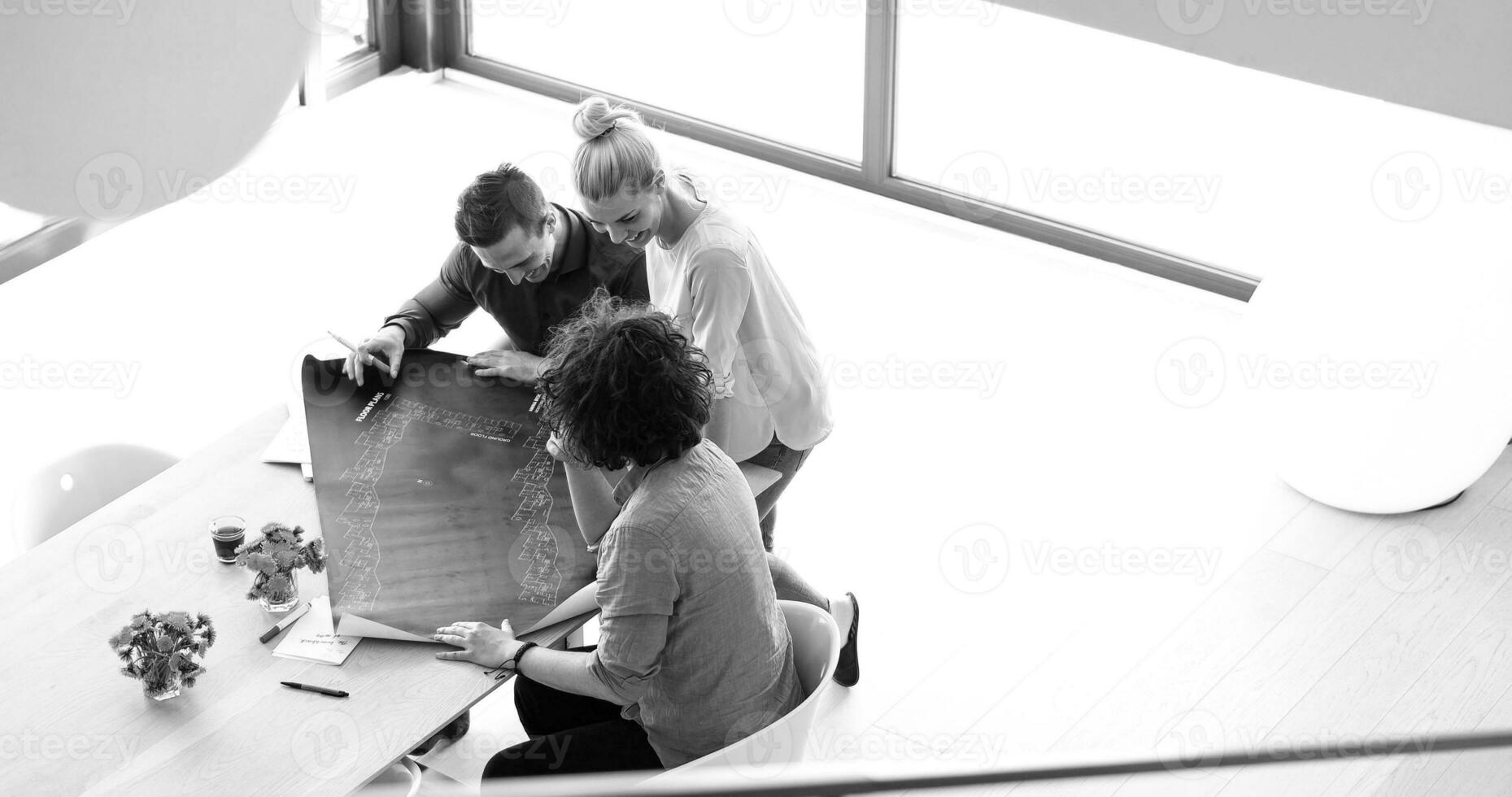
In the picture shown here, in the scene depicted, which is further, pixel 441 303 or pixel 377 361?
pixel 441 303

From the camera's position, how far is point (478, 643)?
2531 millimetres

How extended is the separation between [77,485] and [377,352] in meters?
0.75

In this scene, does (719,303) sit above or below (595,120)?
below

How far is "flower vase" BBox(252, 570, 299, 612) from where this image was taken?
2641 mm

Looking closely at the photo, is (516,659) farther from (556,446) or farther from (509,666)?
(556,446)

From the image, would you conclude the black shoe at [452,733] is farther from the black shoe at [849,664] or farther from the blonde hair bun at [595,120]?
the blonde hair bun at [595,120]

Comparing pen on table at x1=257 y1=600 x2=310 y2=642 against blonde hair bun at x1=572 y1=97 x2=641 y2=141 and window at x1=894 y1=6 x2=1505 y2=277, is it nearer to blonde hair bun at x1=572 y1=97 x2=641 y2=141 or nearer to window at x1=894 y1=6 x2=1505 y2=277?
blonde hair bun at x1=572 y1=97 x2=641 y2=141

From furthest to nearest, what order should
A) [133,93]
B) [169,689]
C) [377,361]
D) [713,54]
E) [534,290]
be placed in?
[713,54] → [534,290] → [377,361] → [169,689] → [133,93]

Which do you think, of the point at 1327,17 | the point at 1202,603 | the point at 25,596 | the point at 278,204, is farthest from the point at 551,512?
the point at 278,204

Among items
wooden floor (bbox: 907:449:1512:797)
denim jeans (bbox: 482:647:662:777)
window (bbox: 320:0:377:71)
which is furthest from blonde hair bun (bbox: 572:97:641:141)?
window (bbox: 320:0:377:71)

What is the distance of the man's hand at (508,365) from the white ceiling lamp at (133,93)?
7.53 ft

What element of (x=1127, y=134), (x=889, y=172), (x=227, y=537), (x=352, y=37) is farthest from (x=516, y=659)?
(x=352, y=37)

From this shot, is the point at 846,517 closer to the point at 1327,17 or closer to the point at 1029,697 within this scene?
the point at 1029,697

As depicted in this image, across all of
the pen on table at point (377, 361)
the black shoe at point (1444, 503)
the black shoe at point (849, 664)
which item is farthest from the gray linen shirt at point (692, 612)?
the black shoe at point (1444, 503)
